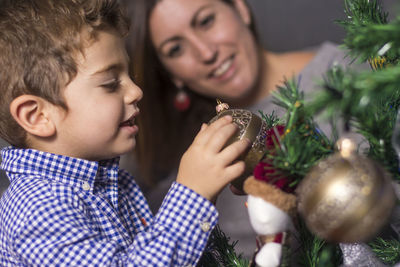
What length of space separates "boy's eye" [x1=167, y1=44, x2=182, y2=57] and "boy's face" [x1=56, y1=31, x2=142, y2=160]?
2.44ft

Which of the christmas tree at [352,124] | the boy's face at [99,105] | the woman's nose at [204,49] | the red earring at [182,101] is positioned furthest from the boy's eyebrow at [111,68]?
the red earring at [182,101]

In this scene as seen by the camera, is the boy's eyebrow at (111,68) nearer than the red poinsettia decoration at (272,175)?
No

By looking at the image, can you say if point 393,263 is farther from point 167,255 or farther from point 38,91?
point 38,91

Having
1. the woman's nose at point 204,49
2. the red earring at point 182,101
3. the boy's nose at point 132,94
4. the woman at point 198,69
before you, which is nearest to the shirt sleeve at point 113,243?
the boy's nose at point 132,94

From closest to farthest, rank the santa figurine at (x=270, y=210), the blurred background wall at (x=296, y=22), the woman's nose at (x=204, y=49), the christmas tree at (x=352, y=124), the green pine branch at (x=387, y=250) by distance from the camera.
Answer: the christmas tree at (x=352, y=124) < the santa figurine at (x=270, y=210) < the green pine branch at (x=387, y=250) < the woman's nose at (x=204, y=49) < the blurred background wall at (x=296, y=22)

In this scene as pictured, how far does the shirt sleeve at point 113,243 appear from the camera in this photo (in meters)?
0.63

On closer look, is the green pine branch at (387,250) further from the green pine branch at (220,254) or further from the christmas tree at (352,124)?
the green pine branch at (220,254)

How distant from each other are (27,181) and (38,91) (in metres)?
0.15

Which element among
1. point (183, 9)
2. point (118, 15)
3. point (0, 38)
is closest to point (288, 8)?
point (183, 9)

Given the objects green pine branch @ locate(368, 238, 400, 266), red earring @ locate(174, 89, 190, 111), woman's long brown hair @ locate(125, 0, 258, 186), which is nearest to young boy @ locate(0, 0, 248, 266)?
green pine branch @ locate(368, 238, 400, 266)

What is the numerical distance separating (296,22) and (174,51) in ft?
2.09

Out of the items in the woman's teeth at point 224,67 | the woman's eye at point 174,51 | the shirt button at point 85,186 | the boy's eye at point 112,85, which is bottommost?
the shirt button at point 85,186

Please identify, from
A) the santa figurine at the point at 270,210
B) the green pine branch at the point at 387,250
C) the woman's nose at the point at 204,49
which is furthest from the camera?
the woman's nose at the point at 204,49

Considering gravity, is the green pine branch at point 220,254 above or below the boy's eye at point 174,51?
below
